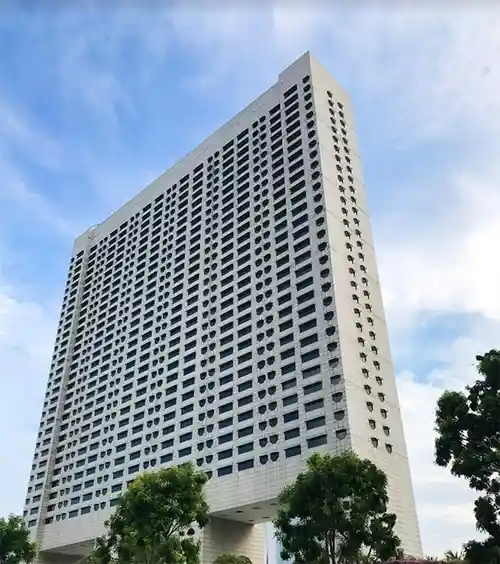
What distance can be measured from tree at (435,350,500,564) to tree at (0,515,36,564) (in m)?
42.2

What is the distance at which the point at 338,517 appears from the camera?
88.1 ft

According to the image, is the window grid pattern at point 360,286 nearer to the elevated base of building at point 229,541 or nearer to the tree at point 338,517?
the elevated base of building at point 229,541

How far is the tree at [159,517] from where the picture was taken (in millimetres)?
31367

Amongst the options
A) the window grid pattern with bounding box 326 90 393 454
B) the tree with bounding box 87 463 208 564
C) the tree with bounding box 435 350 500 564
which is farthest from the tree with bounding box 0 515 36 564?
the tree with bounding box 435 350 500 564

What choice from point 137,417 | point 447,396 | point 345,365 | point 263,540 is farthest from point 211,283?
point 447,396

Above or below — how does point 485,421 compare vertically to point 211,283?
below

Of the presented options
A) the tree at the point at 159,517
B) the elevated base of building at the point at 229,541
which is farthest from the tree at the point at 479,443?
the elevated base of building at the point at 229,541

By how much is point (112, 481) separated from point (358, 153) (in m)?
45.9

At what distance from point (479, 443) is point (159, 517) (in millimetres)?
17760

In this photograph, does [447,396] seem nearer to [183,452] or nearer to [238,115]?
[183,452]

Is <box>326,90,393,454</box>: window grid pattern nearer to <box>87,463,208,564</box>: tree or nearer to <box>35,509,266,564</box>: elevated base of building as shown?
<box>35,509,266,564</box>: elevated base of building

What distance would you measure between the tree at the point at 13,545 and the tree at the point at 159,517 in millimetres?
21827

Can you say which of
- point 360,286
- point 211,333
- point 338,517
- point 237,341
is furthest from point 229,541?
point 338,517

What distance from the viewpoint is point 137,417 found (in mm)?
64125
